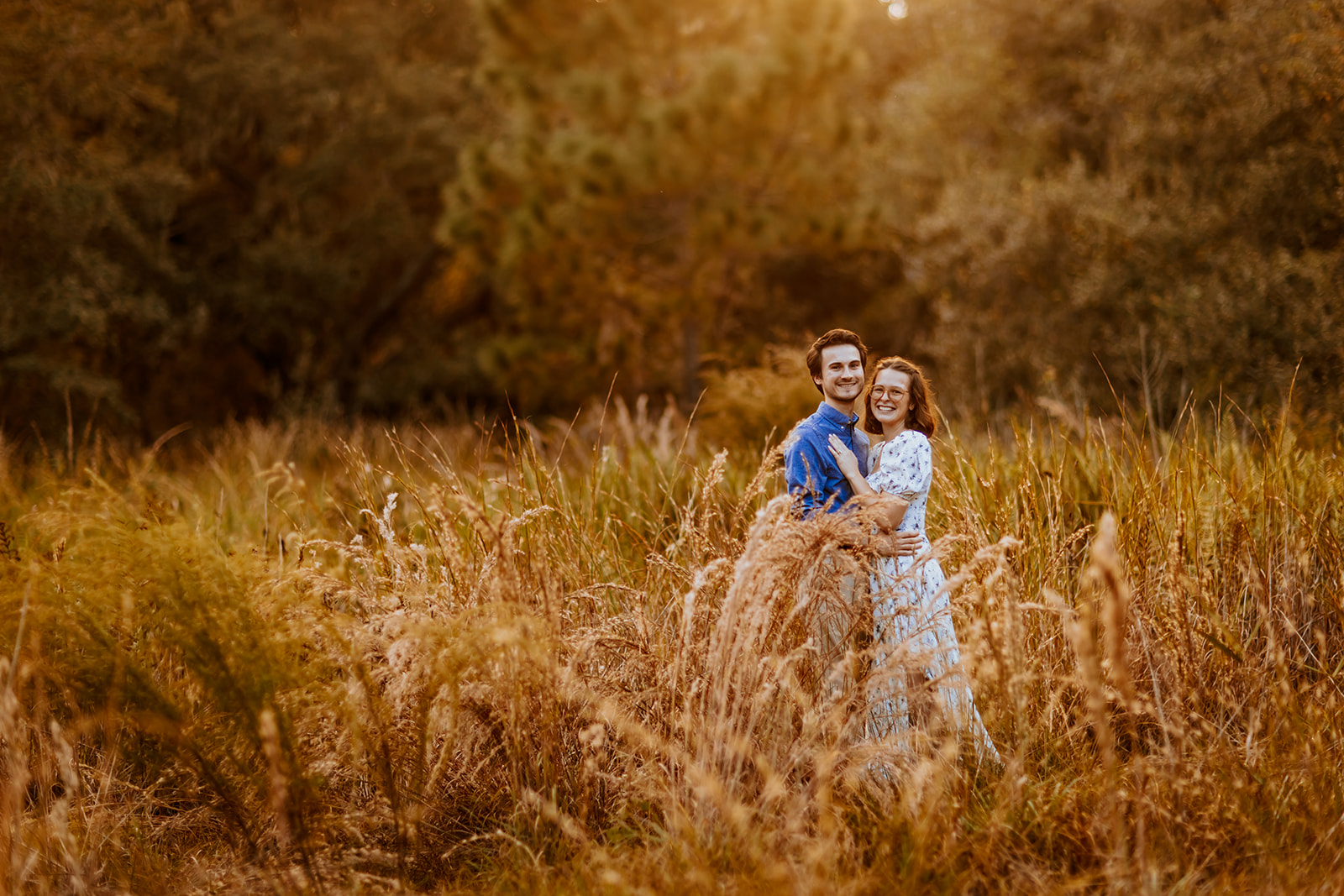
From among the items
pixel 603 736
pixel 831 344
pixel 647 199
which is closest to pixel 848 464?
pixel 831 344

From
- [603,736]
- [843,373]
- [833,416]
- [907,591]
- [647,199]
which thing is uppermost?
[647,199]

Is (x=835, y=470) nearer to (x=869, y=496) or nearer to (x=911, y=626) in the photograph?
(x=869, y=496)

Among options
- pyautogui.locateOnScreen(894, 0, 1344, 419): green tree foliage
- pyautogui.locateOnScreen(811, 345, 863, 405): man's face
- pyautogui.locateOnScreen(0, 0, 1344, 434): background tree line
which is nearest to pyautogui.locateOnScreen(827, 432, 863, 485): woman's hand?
pyautogui.locateOnScreen(811, 345, 863, 405): man's face

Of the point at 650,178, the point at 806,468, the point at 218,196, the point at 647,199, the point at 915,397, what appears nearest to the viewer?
the point at 806,468

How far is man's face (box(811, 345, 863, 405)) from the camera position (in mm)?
3164

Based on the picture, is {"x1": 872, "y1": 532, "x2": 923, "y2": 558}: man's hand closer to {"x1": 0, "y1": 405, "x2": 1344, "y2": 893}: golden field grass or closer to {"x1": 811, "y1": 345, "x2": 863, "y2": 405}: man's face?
{"x1": 0, "y1": 405, "x2": 1344, "y2": 893}: golden field grass

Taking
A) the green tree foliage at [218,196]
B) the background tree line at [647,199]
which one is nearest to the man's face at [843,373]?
the background tree line at [647,199]

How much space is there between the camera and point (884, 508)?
279 centimetres

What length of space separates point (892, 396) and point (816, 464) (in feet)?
1.21

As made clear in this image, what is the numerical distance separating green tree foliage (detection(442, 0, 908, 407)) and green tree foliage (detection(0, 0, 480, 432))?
2.96 m

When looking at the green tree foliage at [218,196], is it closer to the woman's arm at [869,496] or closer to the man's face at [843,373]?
the man's face at [843,373]

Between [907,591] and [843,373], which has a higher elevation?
[843,373]

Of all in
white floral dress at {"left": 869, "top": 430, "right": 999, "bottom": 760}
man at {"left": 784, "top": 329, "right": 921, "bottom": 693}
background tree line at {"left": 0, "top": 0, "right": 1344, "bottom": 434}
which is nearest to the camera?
white floral dress at {"left": 869, "top": 430, "right": 999, "bottom": 760}

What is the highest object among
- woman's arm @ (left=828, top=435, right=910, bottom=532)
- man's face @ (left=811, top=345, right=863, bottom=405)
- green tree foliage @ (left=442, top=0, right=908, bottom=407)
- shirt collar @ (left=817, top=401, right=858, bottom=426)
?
green tree foliage @ (left=442, top=0, right=908, bottom=407)
